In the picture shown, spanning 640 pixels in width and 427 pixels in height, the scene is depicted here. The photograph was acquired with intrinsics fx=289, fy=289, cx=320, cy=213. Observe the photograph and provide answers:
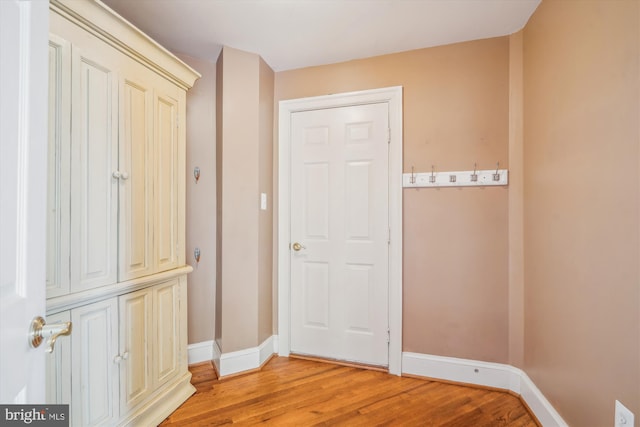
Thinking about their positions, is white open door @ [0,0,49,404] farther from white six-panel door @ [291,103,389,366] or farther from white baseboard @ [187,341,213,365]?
white six-panel door @ [291,103,389,366]

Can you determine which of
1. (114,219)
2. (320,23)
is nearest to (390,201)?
(320,23)

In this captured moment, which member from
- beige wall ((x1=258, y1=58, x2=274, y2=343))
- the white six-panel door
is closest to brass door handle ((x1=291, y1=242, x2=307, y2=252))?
the white six-panel door

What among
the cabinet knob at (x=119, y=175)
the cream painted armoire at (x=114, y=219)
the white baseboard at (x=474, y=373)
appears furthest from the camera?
the white baseboard at (x=474, y=373)

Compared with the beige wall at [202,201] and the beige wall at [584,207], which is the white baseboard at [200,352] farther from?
the beige wall at [584,207]

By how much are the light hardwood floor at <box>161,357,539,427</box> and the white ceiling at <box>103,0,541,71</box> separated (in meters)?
2.43

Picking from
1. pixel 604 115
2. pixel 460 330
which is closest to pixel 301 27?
pixel 604 115

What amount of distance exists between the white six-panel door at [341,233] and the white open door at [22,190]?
1.83 m

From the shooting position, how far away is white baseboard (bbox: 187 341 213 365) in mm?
2277

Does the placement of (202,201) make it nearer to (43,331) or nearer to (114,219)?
(114,219)

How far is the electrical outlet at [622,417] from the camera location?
3.42 ft

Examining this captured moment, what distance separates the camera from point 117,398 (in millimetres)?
1431

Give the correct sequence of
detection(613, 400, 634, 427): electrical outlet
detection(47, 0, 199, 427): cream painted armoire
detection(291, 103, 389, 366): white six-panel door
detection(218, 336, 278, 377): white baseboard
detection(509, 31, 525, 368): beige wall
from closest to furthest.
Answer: detection(613, 400, 634, 427): electrical outlet, detection(47, 0, 199, 427): cream painted armoire, detection(509, 31, 525, 368): beige wall, detection(218, 336, 278, 377): white baseboard, detection(291, 103, 389, 366): white six-panel door

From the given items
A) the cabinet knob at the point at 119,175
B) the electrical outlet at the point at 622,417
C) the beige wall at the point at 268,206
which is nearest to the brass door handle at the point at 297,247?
the beige wall at the point at 268,206

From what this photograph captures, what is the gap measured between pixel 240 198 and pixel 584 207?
6.65 feet
